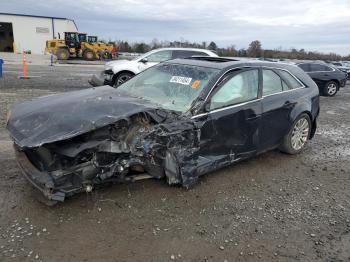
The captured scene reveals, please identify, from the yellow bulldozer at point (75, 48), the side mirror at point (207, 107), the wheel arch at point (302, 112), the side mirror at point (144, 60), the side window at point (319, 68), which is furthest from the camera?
the yellow bulldozer at point (75, 48)

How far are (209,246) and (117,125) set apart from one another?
5.10 ft

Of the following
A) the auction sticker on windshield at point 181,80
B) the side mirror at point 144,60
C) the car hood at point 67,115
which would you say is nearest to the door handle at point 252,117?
the auction sticker on windshield at point 181,80

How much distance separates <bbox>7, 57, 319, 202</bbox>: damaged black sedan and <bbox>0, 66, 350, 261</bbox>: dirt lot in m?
0.28

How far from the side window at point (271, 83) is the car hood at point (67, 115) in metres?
1.89

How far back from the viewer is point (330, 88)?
573 inches

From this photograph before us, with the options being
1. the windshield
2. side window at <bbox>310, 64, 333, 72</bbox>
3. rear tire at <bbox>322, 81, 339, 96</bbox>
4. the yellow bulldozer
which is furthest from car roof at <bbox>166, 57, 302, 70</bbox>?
the yellow bulldozer

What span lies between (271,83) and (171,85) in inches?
63.9

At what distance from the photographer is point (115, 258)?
9.14 feet

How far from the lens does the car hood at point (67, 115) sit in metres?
3.14

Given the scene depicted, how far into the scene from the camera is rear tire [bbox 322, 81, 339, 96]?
14409mm

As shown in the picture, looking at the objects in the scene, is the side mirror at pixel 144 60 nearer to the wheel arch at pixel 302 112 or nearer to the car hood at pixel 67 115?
the wheel arch at pixel 302 112

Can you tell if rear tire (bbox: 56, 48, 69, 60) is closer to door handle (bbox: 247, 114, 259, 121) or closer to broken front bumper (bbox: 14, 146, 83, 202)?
door handle (bbox: 247, 114, 259, 121)

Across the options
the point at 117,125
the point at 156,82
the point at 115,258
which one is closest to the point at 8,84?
the point at 156,82

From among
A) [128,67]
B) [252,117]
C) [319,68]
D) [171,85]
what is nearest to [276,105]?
[252,117]
